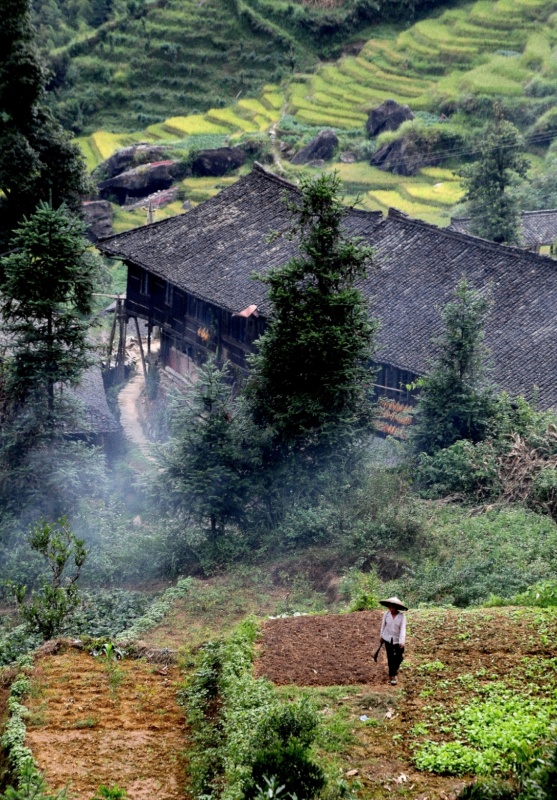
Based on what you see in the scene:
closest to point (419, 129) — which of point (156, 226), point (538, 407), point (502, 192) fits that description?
point (502, 192)

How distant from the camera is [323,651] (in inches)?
483

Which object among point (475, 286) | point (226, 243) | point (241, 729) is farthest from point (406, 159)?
point (241, 729)

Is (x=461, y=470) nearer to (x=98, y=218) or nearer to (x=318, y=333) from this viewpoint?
(x=318, y=333)

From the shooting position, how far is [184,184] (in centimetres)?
5856

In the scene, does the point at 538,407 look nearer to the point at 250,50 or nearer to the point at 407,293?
the point at 407,293

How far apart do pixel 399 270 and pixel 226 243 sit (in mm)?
6185

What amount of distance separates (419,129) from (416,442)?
3813 cm

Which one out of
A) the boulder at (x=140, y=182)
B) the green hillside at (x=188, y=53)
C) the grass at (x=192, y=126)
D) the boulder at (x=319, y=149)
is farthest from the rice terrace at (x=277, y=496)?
the green hillside at (x=188, y=53)

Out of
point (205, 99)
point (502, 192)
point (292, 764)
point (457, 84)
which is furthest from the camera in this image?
point (205, 99)

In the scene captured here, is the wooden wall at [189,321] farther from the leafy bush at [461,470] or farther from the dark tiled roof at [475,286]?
the leafy bush at [461,470]

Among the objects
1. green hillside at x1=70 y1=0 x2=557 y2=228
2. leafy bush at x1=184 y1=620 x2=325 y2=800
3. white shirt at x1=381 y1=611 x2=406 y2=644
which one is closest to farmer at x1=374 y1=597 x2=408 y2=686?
white shirt at x1=381 y1=611 x2=406 y2=644

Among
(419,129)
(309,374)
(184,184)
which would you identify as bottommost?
(184,184)

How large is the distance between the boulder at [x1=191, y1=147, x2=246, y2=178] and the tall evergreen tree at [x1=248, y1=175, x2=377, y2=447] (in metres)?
39.6

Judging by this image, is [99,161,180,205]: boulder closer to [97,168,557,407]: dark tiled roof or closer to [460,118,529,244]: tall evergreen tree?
[460,118,529,244]: tall evergreen tree
